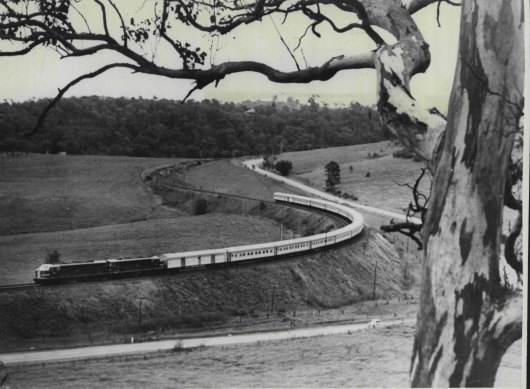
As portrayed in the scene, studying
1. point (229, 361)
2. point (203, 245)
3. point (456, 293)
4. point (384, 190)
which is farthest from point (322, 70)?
point (384, 190)

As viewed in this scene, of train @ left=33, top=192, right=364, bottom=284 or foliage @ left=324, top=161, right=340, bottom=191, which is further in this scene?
foliage @ left=324, top=161, right=340, bottom=191

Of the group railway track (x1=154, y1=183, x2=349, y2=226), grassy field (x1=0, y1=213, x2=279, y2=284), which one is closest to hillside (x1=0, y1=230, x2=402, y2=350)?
grassy field (x1=0, y1=213, x2=279, y2=284)

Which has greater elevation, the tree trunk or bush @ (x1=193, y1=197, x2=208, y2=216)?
the tree trunk

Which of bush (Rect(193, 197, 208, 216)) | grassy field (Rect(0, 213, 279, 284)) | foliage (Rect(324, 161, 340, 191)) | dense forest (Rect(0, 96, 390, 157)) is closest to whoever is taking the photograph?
dense forest (Rect(0, 96, 390, 157))

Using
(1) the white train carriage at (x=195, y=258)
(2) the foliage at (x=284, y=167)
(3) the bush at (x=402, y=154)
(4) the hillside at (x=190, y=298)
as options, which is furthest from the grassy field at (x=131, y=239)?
(2) the foliage at (x=284, y=167)

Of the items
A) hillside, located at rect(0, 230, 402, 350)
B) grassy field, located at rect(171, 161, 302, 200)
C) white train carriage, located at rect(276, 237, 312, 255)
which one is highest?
grassy field, located at rect(171, 161, 302, 200)

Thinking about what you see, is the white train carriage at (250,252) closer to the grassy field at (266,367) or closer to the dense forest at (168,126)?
the dense forest at (168,126)

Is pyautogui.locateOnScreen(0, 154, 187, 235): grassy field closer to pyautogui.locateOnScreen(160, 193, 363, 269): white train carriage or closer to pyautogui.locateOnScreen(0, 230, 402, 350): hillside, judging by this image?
pyautogui.locateOnScreen(0, 230, 402, 350): hillside

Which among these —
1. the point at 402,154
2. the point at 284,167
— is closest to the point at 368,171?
the point at 402,154
